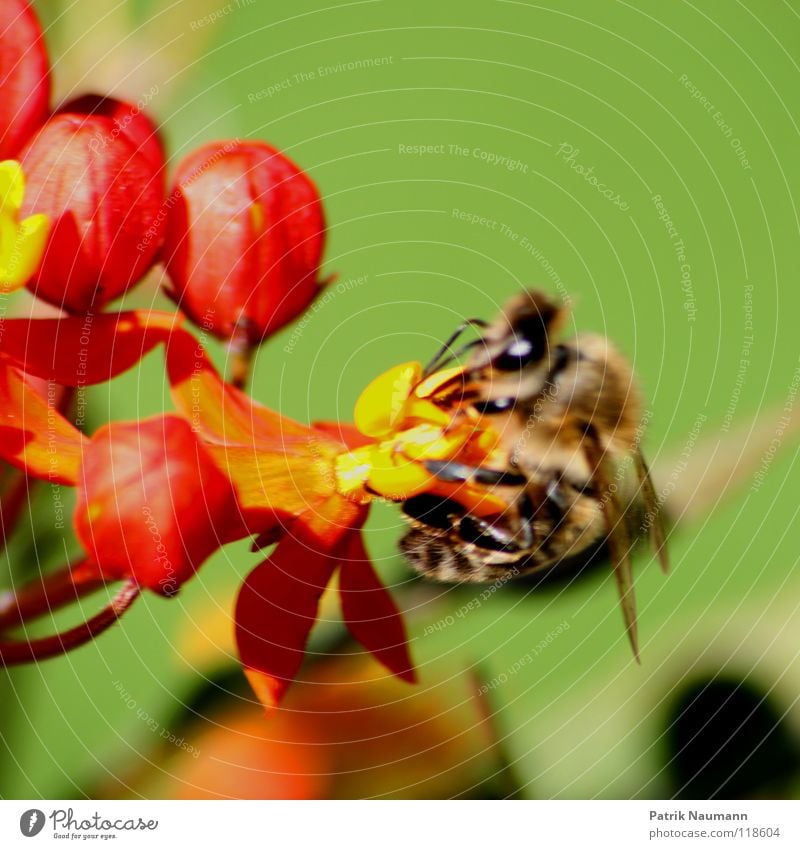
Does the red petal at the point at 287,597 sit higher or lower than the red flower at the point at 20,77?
lower

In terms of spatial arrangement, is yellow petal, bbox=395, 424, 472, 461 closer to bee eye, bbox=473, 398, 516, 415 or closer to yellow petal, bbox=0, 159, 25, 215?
bee eye, bbox=473, 398, 516, 415

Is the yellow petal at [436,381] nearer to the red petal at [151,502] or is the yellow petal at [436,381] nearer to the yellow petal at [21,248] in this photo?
the red petal at [151,502]

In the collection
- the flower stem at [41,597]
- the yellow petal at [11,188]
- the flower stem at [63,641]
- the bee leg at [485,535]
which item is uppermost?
the yellow petal at [11,188]

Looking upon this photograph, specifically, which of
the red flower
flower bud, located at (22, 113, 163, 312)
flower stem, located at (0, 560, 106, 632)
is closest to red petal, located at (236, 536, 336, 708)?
flower stem, located at (0, 560, 106, 632)

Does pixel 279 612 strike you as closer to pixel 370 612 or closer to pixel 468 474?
pixel 370 612

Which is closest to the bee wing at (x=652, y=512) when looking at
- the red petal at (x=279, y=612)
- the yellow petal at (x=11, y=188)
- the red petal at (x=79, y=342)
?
the red petal at (x=279, y=612)

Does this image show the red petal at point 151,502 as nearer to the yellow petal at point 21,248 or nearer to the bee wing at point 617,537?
the yellow petal at point 21,248

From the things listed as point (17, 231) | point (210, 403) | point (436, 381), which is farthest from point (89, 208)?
point (436, 381)
